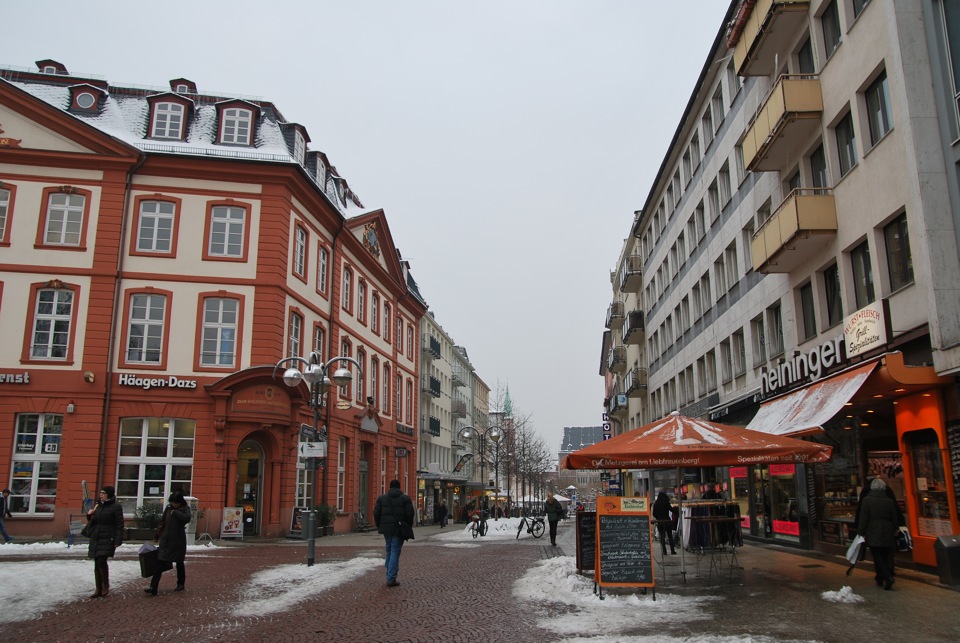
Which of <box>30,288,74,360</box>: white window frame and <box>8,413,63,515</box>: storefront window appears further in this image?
<box>30,288,74,360</box>: white window frame

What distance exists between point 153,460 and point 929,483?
2324 cm

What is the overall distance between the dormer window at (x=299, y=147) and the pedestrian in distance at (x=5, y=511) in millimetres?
15895

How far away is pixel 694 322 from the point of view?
3341 centimetres

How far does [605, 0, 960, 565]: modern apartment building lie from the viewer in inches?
535

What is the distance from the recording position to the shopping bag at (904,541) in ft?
47.9

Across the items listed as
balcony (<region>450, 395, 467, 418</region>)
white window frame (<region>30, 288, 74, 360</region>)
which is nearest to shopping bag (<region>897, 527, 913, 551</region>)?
white window frame (<region>30, 288, 74, 360</region>)

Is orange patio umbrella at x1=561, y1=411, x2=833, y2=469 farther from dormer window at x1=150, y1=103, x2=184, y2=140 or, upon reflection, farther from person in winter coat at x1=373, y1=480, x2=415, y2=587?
dormer window at x1=150, y1=103, x2=184, y2=140

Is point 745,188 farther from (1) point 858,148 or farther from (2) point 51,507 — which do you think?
(2) point 51,507

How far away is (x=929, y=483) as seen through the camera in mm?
14102

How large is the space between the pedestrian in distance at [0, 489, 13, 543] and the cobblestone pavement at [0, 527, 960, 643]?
36.8 ft

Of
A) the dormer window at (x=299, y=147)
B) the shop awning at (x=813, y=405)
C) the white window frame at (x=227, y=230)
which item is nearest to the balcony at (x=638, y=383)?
the dormer window at (x=299, y=147)

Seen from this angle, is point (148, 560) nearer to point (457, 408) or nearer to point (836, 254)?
point (836, 254)

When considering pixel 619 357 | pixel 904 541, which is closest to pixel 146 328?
pixel 904 541

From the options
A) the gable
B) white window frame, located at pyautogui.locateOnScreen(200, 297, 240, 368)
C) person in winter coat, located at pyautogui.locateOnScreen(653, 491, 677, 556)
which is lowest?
person in winter coat, located at pyautogui.locateOnScreen(653, 491, 677, 556)
